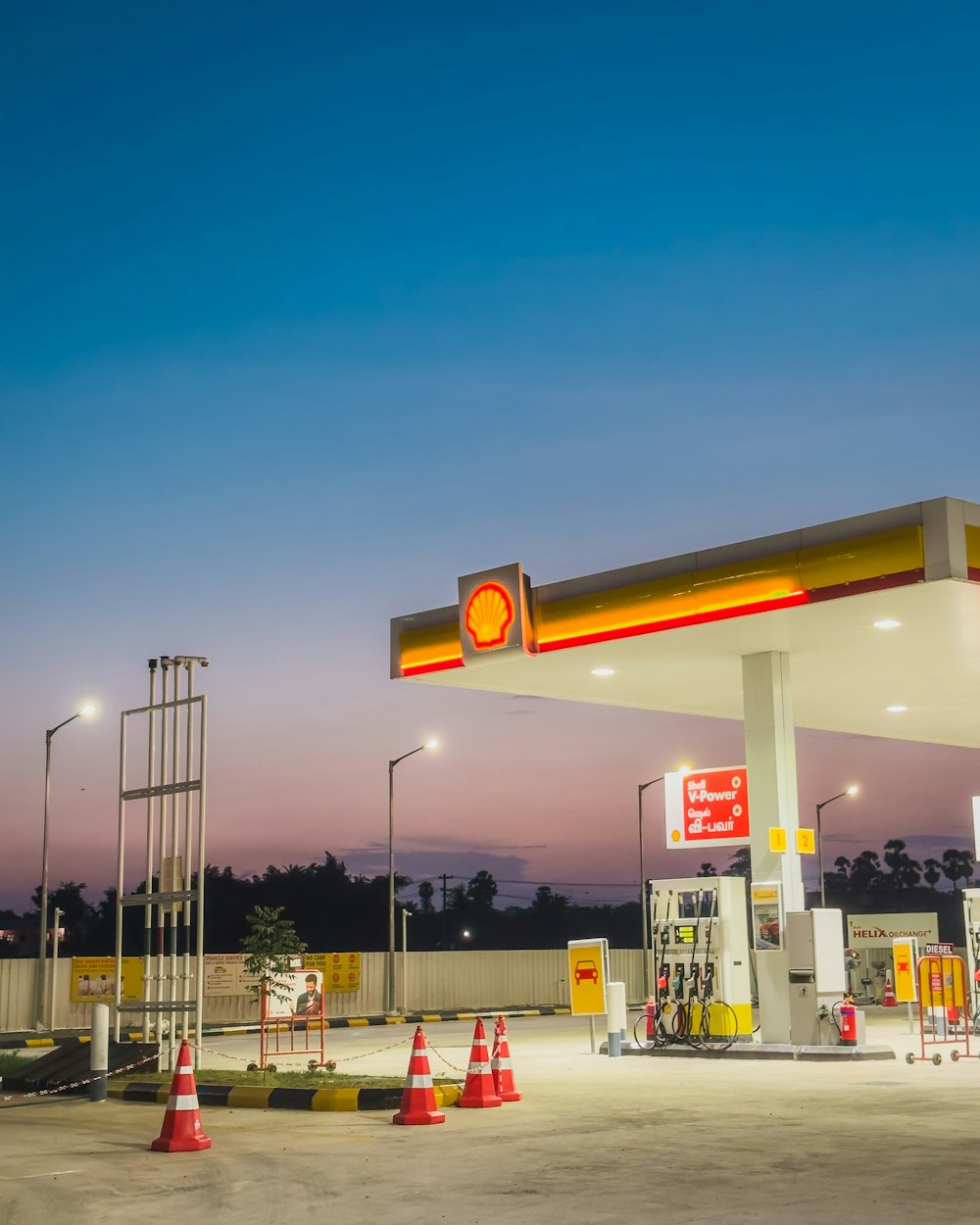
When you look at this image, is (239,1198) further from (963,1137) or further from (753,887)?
(753,887)

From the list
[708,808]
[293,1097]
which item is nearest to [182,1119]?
[293,1097]

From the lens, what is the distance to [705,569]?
1875 centimetres

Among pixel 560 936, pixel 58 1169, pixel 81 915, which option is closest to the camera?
pixel 58 1169

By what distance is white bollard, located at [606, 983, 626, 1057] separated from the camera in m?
21.8

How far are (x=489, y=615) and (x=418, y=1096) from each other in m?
8.07

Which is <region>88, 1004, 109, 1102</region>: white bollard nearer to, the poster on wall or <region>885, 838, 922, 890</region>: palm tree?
the poster on wall

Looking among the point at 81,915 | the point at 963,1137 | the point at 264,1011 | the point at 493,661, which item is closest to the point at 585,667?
the point at 493,661

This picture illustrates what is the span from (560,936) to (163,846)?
300 ft

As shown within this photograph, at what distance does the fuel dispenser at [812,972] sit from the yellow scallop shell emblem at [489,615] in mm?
5284

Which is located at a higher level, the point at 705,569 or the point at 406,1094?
the point at 705,569

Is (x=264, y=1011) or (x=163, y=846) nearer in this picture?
(x=163, y=846)

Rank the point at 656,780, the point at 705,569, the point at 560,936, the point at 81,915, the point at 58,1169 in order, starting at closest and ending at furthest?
the point at 58,1169 < the point at 705,569 < the point at 656,780 < the point at 81,915 < the point at 560,936

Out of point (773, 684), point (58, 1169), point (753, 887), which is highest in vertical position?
point (773, 684)

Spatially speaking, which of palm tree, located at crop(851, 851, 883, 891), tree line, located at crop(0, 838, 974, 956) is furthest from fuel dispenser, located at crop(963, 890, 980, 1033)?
palm tree, located at crop(851, 851, 883, 891)
